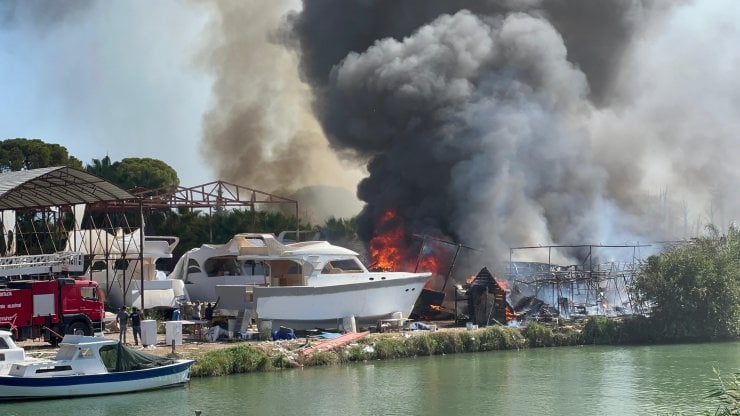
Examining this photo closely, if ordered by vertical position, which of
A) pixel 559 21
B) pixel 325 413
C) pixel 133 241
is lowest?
pixel 325 413

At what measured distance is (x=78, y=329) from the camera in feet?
113

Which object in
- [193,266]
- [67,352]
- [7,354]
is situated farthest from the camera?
[193,266]

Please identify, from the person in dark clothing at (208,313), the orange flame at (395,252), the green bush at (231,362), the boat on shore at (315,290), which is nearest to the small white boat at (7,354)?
the green bush at (231,362)

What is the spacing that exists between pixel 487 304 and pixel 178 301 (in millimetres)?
13899

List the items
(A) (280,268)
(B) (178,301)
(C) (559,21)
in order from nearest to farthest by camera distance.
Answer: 1. (A) (280,268)
2. (B) (178,301)
3. (C) (559,21)

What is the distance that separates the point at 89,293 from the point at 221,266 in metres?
14.1

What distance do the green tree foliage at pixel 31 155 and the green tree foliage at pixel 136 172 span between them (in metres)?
1.78

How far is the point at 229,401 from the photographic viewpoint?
28.6 meters

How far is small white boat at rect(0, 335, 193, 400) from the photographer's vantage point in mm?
27844

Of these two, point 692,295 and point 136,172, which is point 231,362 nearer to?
point 692,295

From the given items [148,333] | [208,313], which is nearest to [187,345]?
[148,333]

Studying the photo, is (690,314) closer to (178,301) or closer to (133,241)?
(178,301)

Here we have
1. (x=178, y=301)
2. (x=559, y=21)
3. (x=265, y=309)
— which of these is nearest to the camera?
(x=265, y=309)

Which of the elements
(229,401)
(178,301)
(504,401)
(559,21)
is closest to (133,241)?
(178,301)
